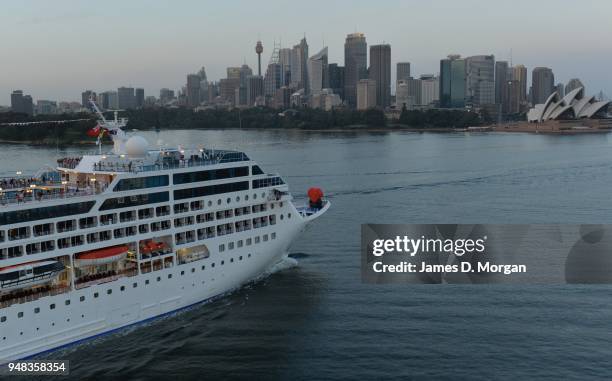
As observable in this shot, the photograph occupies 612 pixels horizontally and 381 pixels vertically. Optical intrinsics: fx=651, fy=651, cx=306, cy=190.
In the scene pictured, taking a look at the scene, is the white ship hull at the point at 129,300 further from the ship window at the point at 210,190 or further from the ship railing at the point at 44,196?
the ship railing at the point at 44,196

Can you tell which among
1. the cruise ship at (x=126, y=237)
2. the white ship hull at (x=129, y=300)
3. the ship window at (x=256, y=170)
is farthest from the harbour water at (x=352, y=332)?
the ship window at (x=256, y=170)

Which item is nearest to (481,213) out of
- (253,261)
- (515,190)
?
(515,190)

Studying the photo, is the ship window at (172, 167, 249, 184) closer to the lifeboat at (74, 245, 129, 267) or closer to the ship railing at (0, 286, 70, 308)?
the lifeboat at (74, 245, 129, 267)

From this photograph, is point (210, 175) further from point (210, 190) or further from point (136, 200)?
point (136, 200)

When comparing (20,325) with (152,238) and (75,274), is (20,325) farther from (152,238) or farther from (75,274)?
(152,238)

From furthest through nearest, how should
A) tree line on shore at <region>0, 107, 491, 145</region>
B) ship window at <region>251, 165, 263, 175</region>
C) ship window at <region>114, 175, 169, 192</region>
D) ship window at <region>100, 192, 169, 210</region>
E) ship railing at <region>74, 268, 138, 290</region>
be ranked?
tree line on shore at <region>0, 107, 491, 145</region> < ship window at <region>251, 165, 263, 175</region> < ship window at <region>114, 175, 169, 192</region> < ship window at <region>100, 192, 169, 210</region> < ship railing at <region>74, 268, 138, 290</region>

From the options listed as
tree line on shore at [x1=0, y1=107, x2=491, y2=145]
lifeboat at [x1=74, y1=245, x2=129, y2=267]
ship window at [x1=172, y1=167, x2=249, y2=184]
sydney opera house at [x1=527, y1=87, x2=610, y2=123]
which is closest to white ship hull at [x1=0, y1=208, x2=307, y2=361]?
lifeboat at [x1=74, y1=245, x2=129, y2=267]
